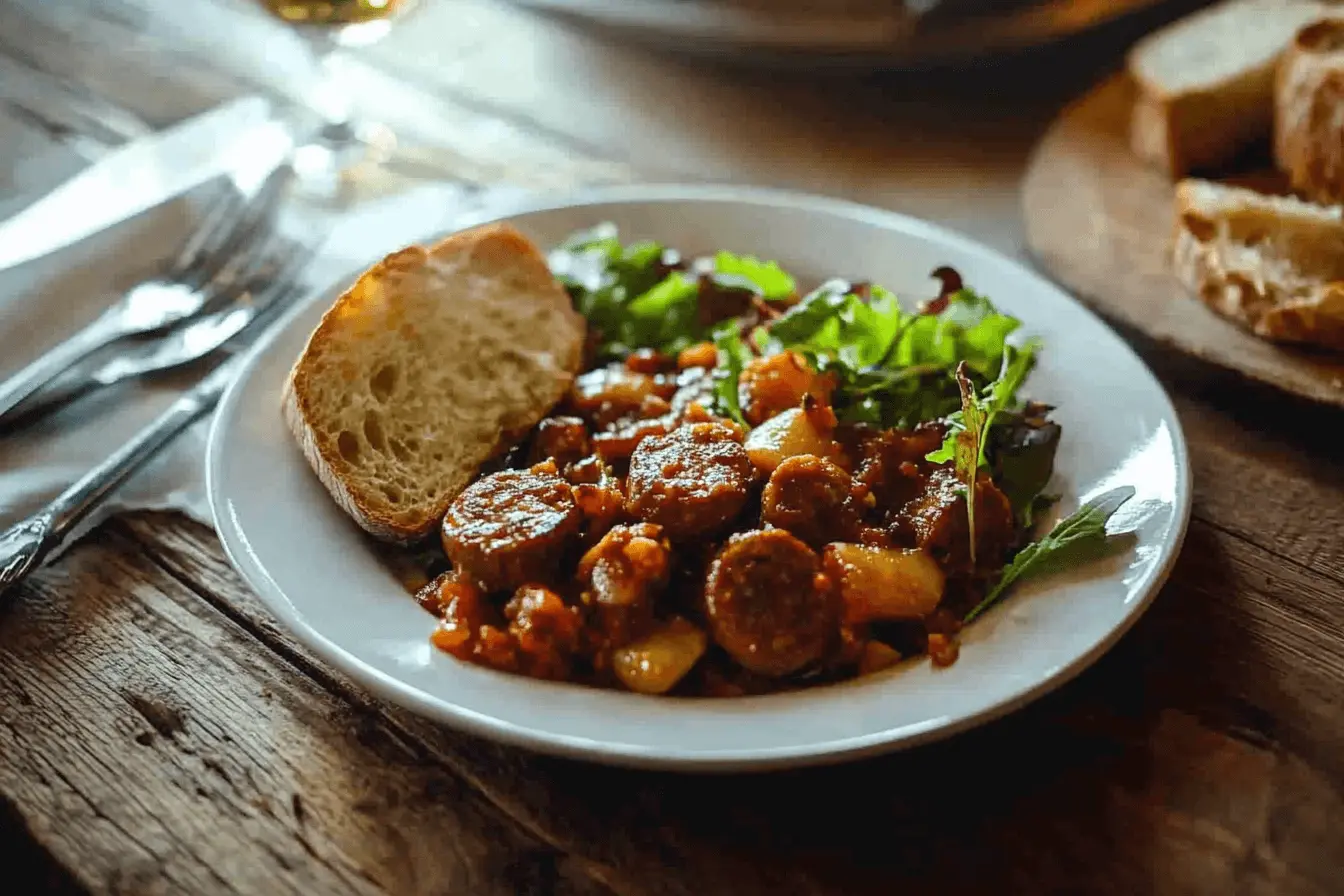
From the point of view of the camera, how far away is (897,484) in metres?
2.26

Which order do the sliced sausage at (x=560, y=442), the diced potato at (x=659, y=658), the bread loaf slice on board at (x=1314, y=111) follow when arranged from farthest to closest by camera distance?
the bread loaf slice on board at (x=1314, y=111) < the sliced sausage at (x=560, y=442) < the diced potato at (x=659, y=658)

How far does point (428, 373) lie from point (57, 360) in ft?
3.04

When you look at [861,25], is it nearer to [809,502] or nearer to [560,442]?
[560,442]

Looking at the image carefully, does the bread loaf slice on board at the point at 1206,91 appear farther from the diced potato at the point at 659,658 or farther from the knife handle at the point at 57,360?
the knife handle at the point at 57,360

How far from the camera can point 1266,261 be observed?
9.61ft

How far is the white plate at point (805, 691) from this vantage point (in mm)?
1715

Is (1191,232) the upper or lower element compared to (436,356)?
lower

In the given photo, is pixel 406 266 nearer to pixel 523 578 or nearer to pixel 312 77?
pixel 523 578

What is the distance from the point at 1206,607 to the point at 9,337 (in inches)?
107

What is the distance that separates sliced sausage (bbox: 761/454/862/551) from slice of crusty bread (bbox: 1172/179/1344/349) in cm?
137

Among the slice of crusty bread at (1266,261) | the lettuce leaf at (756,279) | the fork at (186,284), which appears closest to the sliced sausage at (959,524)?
the lettuce leaf at (756,279)

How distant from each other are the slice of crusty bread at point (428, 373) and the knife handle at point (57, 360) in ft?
2.28

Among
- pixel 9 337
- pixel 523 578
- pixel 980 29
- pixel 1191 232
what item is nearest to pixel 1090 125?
pixel 980 29

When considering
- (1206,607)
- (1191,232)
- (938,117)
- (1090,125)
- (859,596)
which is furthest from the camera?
(938,117)
